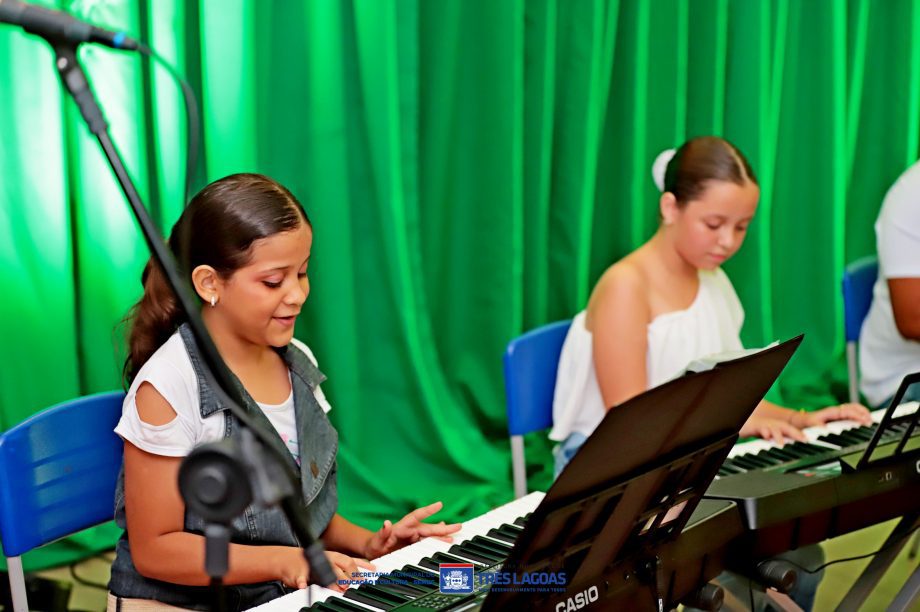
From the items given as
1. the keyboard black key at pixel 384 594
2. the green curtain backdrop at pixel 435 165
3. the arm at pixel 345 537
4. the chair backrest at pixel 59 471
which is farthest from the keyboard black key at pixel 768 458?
the green curtain backdrop at pixel 435 165

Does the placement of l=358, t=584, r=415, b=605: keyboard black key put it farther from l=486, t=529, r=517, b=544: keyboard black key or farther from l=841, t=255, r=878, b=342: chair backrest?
l=841, t=255, r=878, b=342: chair backrest

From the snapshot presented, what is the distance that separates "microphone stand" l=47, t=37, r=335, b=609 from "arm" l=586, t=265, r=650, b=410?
1.33m

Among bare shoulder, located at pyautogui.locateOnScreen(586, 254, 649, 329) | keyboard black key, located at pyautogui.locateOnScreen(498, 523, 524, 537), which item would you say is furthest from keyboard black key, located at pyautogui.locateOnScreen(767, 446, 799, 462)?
keyboard black key, located at pyautogui.locateOnScreen(498, 523, 524, 537)

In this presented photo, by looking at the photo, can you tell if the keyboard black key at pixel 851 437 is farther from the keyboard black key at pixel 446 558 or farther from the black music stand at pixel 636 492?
the keyboard black key at pixel 446 558

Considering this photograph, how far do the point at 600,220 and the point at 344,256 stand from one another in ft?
2.98

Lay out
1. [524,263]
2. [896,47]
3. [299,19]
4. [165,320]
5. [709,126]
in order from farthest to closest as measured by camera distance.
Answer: [896,47] → [709,126] → [524,263] → [299,19] → [165,320]

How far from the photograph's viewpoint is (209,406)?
1.55 meters

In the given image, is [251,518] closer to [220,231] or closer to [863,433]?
[220,231]

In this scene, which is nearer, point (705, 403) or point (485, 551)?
point (705, 403)

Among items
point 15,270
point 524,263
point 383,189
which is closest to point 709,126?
point 524,263

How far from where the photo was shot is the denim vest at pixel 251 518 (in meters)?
1.56

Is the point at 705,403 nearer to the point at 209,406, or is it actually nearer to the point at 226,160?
the point at 209,406

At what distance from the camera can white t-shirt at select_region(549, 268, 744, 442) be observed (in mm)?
2264

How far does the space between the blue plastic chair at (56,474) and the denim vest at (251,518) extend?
0.20 feet
